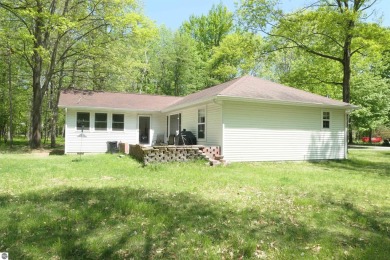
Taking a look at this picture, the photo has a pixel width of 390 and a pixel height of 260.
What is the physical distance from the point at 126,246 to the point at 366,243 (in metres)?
3.49

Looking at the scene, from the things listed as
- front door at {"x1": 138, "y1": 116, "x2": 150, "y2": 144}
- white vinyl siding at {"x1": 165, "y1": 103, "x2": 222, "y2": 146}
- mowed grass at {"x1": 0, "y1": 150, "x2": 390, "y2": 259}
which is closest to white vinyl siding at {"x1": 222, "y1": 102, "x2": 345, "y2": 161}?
white vinyl siding at {"x1": 165, "y1": 103, "x2": 222, "y2": 146}

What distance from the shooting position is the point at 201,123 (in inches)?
571

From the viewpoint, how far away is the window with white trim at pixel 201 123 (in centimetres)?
1432

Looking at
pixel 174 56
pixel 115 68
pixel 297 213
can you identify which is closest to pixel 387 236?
pixel 297 213

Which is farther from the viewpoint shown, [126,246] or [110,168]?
[110,168]

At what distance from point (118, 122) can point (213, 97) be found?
8794 mm

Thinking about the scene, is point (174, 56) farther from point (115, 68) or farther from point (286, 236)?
point (286, 236)

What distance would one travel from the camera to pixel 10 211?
16.4ft

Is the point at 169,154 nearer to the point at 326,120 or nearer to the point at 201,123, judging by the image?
the point at 201,123

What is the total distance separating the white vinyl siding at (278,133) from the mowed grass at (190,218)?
4357 millimetres

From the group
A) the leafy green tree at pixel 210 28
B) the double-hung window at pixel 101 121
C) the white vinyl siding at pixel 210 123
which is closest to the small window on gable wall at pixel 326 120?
the white vinyl siding at pixel 210 123

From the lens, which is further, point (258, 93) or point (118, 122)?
point (118, 122)

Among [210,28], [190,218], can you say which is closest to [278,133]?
[190,218]

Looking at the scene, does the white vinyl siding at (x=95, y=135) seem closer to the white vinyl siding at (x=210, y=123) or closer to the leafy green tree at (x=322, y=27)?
the white vinyl siding at (x=210, y=123)
